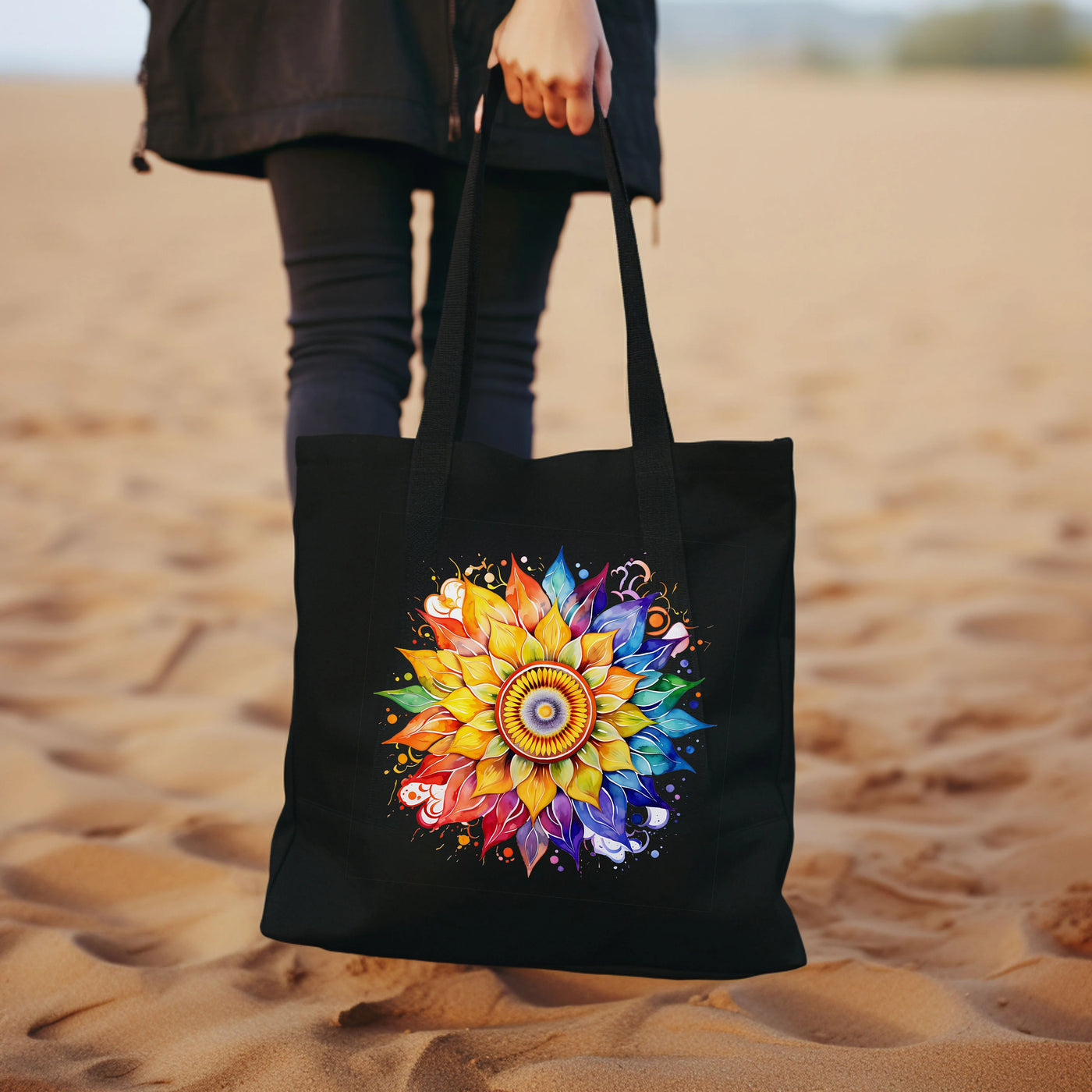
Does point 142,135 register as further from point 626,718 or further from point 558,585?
point 626,718

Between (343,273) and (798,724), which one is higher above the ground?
(343,273)

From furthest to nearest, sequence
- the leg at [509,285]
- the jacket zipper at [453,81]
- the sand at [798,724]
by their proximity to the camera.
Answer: the leg at [509,285], the jacket zipper at [453,81], the sand at [798,724]

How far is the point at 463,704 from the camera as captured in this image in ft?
3.10

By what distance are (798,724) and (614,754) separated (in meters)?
0.81

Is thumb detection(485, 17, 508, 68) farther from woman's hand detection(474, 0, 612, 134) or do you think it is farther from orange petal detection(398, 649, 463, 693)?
orange petal detection(398, 649, 463, 693)

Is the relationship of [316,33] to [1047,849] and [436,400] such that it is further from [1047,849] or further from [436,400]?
[1047,849]

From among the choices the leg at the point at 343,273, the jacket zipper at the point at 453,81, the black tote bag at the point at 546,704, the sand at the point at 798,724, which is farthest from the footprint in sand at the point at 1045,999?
the jacket zipper at the point at 453,81

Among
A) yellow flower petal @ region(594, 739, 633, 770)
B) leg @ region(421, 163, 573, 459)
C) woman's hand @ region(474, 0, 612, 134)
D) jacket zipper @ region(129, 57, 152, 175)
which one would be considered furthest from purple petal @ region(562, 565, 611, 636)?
jacket zipper @ region(129, 57, 152, 175)

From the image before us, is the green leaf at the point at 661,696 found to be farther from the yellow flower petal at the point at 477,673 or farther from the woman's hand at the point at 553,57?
the woman's hand at the point at 553,57

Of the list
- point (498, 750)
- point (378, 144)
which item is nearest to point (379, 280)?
point (378, 144)

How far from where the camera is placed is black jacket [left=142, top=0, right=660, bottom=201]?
3.65 ft

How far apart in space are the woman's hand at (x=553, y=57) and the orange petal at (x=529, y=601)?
46 cm

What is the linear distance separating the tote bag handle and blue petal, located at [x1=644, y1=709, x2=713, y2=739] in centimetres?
10

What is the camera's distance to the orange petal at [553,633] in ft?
3.10
